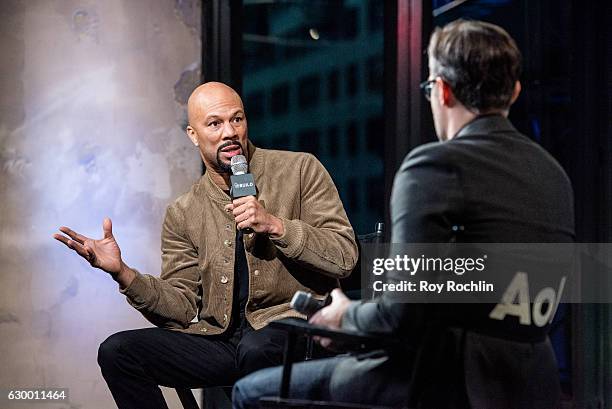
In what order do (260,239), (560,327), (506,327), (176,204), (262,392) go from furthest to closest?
1. (560,327)
2. (176,204)
3. (260,239)
4. (262,392)
5. (506,327)

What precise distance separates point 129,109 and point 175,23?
1.38 ft

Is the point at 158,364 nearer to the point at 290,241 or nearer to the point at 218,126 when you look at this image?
the point at 290,241

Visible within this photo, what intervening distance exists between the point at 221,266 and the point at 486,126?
1381 mm

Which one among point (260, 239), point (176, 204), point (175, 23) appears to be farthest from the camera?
point (175, 23)

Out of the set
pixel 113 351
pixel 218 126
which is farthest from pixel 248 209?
pixel 113 351

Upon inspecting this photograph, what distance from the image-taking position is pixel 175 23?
4.05 metres

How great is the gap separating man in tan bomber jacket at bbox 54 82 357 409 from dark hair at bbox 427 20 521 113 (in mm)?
977

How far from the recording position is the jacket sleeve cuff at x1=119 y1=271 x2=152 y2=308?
9.97 ft

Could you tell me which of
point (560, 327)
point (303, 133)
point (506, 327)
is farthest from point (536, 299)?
point (303, 133)

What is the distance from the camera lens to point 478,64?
1.96 metres

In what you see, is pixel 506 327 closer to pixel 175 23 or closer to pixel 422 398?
pixel 422 398

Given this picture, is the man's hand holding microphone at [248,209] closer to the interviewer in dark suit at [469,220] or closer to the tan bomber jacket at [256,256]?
the tan bomber jacket at [256,256]

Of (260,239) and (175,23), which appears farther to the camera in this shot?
(175,23)

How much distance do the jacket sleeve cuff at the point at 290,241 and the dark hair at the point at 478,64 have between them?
3.27 feet
